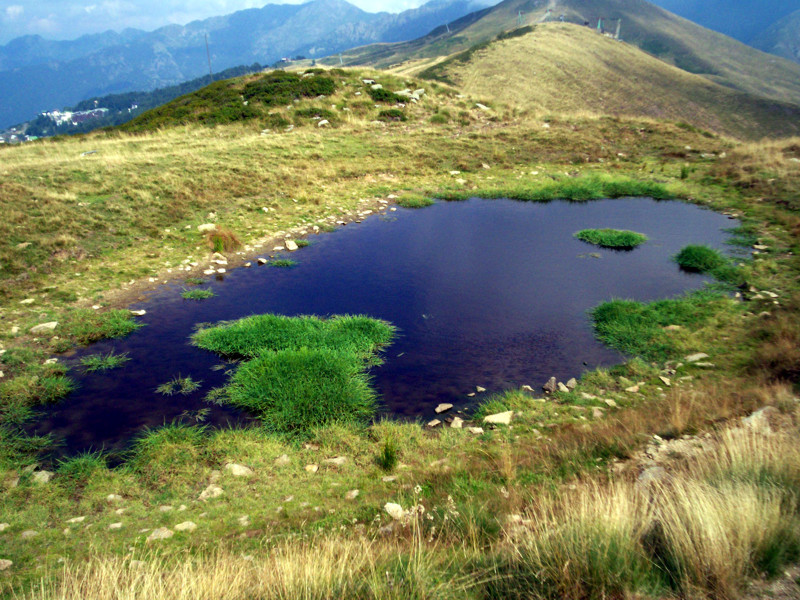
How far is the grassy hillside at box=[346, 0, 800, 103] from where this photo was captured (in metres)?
126

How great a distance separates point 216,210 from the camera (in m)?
13.9

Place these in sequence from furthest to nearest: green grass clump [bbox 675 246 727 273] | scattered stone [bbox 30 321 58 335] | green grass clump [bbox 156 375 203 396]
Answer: green grass clump [bbox 675 246 727 273], scattered stone [bbox 30 321 58 335], green grass clump [bbox 156 375 203 396]

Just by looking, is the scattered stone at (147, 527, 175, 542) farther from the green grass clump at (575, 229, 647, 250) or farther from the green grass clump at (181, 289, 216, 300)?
the green grass clump at (575, 229, 647, 250)

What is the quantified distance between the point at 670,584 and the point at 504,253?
941 centimetres

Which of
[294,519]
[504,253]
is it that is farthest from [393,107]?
[294,519]

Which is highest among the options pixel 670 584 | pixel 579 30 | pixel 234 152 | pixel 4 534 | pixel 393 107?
pixel 579 30

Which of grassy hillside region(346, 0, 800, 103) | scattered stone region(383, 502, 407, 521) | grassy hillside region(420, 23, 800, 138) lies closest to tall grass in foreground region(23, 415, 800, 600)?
scattered stone region(383, 502, 407, 521)

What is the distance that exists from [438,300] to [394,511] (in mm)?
5567

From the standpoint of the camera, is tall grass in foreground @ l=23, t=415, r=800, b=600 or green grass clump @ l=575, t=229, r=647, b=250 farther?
green grass clump @ l=575, t=229, r=647, b=250

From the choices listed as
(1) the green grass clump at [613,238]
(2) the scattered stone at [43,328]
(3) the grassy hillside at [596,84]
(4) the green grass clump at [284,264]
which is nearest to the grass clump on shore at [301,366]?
(2) the scattered stone at [43,328]

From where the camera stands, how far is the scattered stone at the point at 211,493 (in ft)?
15.4

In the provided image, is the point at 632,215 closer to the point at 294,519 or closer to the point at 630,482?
the point at 630,482

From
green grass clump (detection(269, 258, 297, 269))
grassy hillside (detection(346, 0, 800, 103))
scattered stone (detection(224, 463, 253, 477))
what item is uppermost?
grassy hillside (detection(346, 0, 800, 103))

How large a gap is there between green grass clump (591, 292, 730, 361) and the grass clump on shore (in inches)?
158
